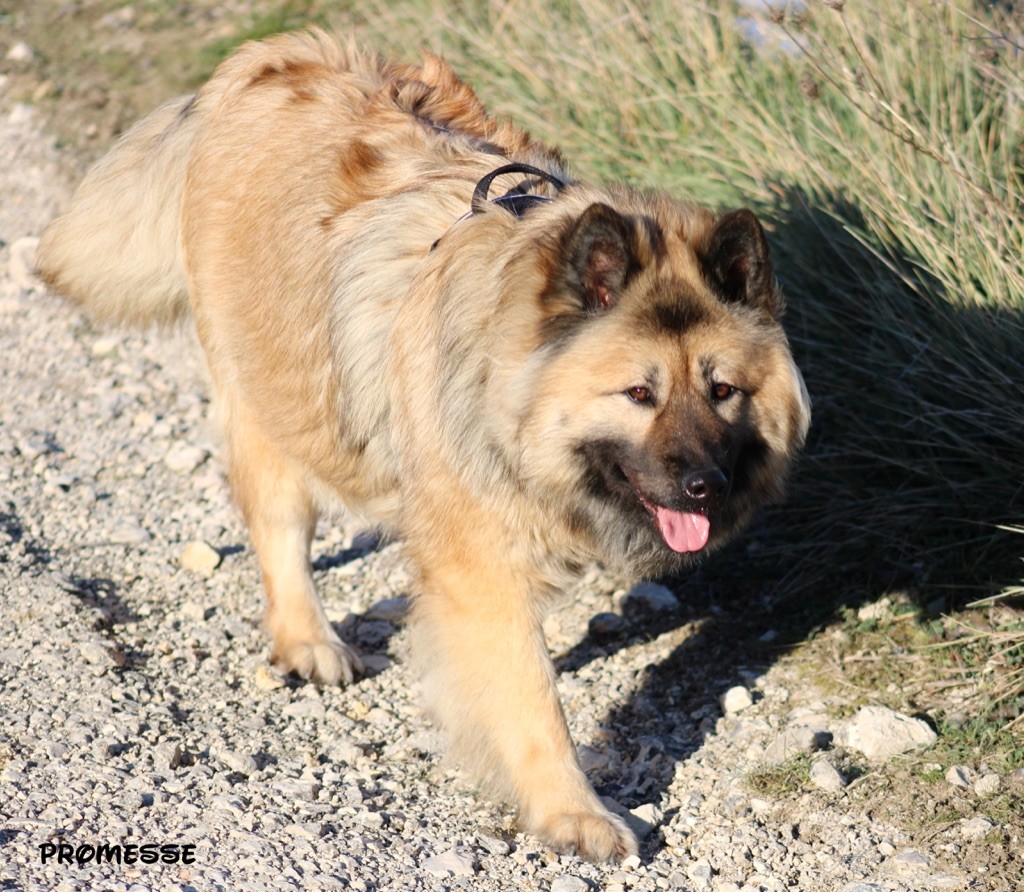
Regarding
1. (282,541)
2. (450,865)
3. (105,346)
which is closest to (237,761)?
(450,865)

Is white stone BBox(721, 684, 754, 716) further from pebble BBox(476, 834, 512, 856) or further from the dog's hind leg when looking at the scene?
the dog's hind leg

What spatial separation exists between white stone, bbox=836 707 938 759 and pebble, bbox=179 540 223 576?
8.75ft

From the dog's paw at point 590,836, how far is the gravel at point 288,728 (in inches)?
1.7

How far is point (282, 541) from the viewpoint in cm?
475

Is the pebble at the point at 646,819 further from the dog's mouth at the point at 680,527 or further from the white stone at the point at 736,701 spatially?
the dog's mouth at the point at 680,527

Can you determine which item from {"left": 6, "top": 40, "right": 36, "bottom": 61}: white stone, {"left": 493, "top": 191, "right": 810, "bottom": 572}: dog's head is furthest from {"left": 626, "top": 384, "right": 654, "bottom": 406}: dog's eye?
{"left": 6, "top": 40, "right": 36, "bottom": 61}: white stone

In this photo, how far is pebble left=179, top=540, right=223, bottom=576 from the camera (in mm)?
5246

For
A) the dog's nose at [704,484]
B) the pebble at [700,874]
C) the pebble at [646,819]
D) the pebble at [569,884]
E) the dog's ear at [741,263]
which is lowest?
the pebble at [646,819]

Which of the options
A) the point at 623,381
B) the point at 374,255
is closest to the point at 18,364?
the point at 374,255

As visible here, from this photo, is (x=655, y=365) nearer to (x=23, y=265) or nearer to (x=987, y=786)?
(x=987, y=786)

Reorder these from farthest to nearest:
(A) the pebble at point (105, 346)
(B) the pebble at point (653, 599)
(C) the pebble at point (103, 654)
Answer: (A) the pebble at point (105, 346) < (B) the pebble at point (653, 599) < (C) the pebble at point (103, 654)

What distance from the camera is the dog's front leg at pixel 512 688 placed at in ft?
12.0

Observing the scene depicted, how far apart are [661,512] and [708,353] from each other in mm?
484

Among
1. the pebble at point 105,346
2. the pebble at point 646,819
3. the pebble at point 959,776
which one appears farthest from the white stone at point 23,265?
the pebble at point 959,776
